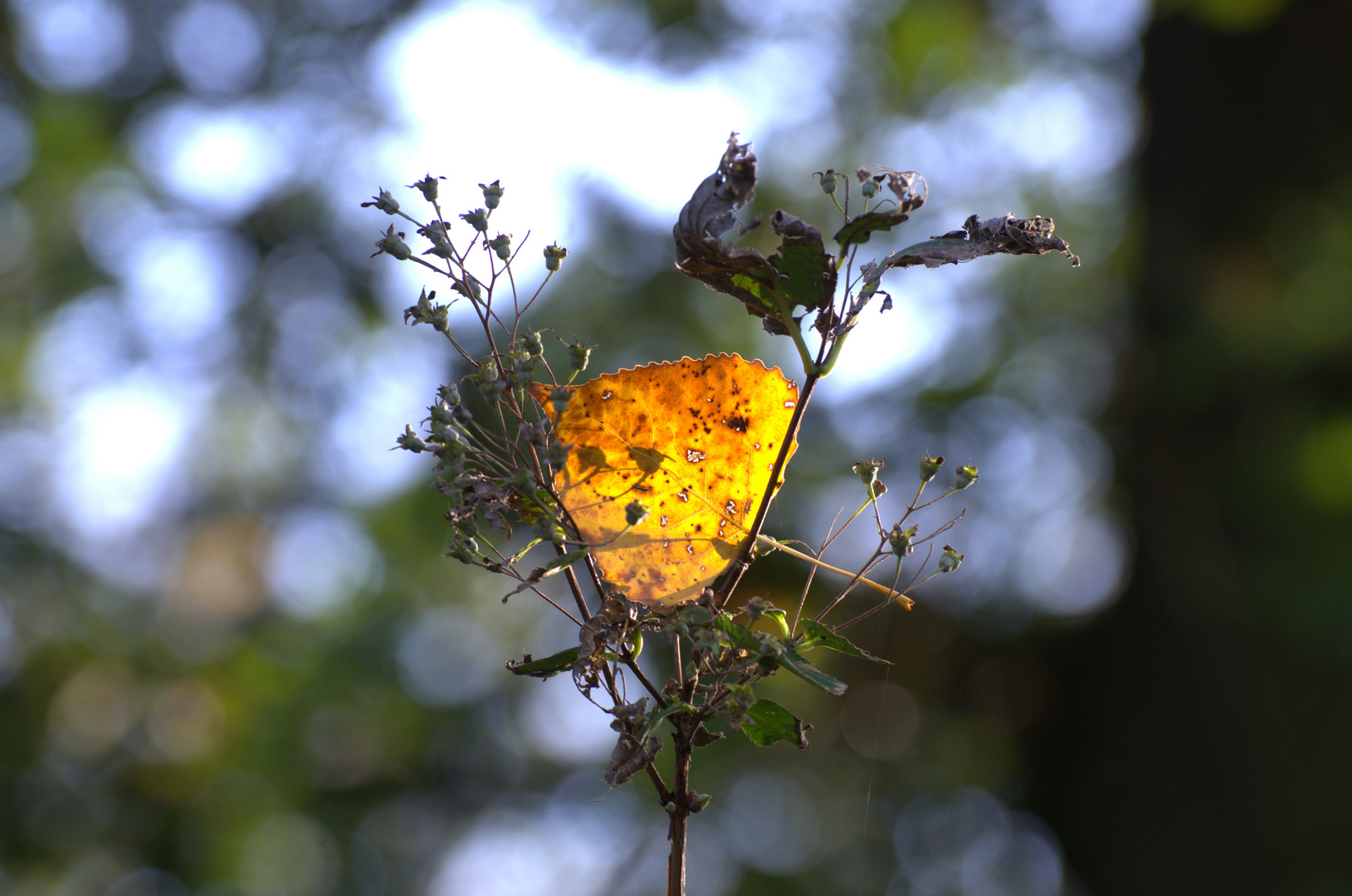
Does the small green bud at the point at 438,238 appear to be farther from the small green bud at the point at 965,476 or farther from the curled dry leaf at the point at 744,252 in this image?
the small green bud at the point at 965,476

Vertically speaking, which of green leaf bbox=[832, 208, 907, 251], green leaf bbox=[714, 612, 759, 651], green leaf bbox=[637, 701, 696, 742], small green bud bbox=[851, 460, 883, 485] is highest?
green leaf bbox=[832, 208, 907, 251]

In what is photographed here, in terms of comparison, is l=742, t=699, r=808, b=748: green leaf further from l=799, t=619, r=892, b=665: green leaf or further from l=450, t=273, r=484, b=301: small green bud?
l=450, t=273, r=484, b=301: small green bud

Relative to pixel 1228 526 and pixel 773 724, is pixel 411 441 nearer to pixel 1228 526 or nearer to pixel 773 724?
pixel 773 724

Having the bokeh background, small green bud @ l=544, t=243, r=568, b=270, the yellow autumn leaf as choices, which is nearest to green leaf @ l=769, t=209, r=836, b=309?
the yellow autumn leaf

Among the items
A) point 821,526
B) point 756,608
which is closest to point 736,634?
point 756,608

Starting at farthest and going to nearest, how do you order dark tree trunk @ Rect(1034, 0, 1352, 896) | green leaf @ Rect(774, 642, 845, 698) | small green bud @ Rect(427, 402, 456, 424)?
dark tree trunk @ Rect(1034, 0, 1352, 896) < small green bud @ Rect(427, 402, 456, 424) < green leaf @ Rect(774, 642, 845, 698)

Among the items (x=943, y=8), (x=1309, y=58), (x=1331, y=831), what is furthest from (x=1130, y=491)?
(x=943, y=8)

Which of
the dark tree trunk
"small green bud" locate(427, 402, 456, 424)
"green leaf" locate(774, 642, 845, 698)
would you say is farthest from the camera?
the dark tree trunk
